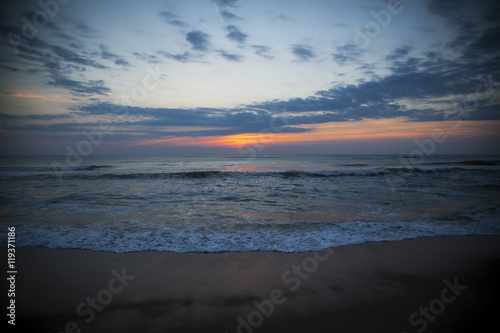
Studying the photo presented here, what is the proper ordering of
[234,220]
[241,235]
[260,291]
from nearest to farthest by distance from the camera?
[260,291], [241,235], [234,220]

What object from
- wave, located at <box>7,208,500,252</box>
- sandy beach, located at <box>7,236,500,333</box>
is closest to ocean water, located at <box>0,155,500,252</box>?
wave, located at <box>7,208,500,252</box>

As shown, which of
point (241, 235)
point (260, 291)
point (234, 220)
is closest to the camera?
point (260, 291)

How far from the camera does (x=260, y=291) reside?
3.53 meters

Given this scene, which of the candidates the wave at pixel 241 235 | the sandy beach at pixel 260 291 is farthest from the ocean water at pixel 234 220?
the sandy beach at pixel 260 291

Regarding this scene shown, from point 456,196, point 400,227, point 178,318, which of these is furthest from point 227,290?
point 456,196

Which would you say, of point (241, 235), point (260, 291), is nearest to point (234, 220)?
point (241, 235)

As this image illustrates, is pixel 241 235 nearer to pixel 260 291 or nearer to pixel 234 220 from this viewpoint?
pixel 234 220

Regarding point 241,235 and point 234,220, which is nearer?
point 241,235

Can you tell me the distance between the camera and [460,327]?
9.16 ft

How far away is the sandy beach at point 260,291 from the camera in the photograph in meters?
2.89

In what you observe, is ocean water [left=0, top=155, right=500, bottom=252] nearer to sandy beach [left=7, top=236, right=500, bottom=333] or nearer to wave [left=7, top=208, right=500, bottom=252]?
wave [left=7, top=208, right=500, bottom=252]

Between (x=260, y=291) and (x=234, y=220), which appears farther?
(x=234, y=220)

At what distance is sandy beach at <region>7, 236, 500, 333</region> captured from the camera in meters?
2.89

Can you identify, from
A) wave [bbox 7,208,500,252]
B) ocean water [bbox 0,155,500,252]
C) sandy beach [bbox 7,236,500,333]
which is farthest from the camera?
ocean water [bbox 0,155,500,252]
